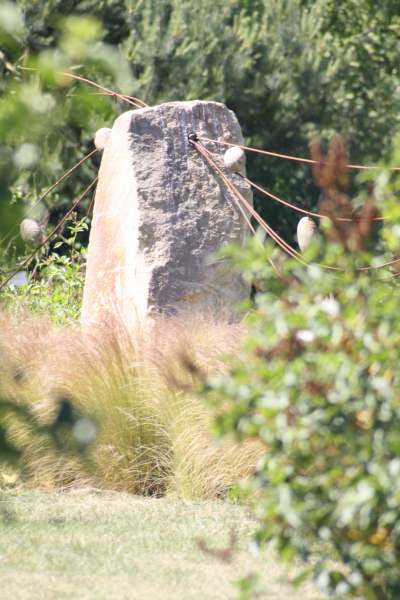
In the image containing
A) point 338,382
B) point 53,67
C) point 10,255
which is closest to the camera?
point 53,67

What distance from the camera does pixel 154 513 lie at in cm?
471

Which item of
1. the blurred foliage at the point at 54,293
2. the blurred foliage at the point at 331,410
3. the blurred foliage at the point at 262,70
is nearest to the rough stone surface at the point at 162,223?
the blurred foliage at the point at 54,293

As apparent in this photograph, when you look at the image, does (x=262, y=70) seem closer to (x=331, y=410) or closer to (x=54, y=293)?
(x=54, y=293)

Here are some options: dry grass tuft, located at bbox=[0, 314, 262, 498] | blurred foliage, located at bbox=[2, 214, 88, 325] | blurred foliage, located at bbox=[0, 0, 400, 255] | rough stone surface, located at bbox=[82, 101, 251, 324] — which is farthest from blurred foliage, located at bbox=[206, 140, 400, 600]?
blurred foliage, located at bbox=[0, 0, 400, 255]

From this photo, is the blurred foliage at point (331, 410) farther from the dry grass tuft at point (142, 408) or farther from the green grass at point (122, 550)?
the dry grass tuft at point (142, 408)

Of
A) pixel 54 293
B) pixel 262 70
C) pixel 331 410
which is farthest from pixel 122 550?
pixel 262 70

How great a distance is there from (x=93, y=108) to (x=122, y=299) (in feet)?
17.4

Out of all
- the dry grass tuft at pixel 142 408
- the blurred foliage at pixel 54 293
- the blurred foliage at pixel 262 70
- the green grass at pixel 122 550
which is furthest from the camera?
the blurred foliage at pixel 262 70

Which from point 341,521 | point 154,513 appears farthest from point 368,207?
point 154,513

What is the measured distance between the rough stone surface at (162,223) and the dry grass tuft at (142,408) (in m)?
0.67

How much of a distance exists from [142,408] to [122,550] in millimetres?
1358

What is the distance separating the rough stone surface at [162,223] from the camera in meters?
6.36

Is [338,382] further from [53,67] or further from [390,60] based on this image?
[390,60]

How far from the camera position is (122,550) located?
4059 mm
